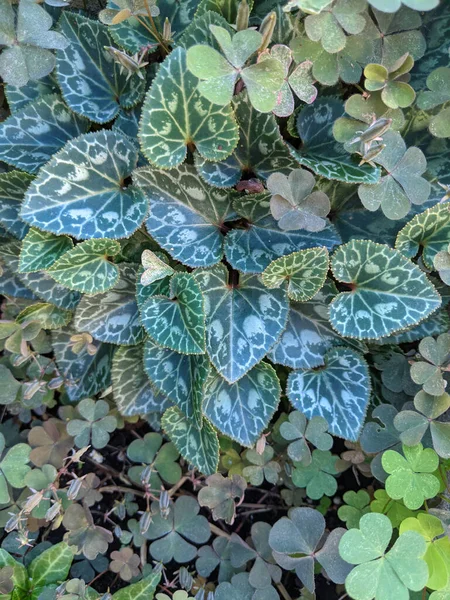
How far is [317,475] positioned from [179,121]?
95cm

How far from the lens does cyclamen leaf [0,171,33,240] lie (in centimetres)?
134

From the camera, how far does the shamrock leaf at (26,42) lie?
4.07ft

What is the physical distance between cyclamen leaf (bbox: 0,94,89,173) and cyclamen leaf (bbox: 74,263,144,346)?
1.14 ft

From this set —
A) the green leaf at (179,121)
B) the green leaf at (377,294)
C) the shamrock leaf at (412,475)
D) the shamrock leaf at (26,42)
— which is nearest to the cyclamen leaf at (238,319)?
the green leaf at (377,294)

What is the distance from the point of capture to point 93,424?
1492 millimetres

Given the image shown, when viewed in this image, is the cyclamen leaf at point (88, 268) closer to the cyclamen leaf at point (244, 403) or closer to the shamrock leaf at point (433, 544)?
the cyclamen leaf at point (244, 403)

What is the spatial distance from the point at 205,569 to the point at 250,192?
1.00 meters

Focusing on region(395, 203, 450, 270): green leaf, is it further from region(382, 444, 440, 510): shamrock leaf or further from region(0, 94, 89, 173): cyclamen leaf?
region(0, 94, 89, 173): cyclamen leaf

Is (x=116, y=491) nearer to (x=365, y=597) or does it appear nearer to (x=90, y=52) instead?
(x=365, y=597)

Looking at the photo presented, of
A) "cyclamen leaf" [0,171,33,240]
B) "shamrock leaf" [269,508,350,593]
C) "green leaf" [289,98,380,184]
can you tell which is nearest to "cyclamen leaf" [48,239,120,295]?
"cyclamen leaf" [0,171,33,240]

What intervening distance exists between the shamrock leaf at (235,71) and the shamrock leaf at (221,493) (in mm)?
930

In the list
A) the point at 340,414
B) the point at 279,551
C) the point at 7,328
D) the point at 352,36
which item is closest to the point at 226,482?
the point at 279,551

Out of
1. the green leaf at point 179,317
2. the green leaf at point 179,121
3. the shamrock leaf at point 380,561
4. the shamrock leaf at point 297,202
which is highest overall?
the green leaf at point 179,121

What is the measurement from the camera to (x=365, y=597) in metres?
1.16
